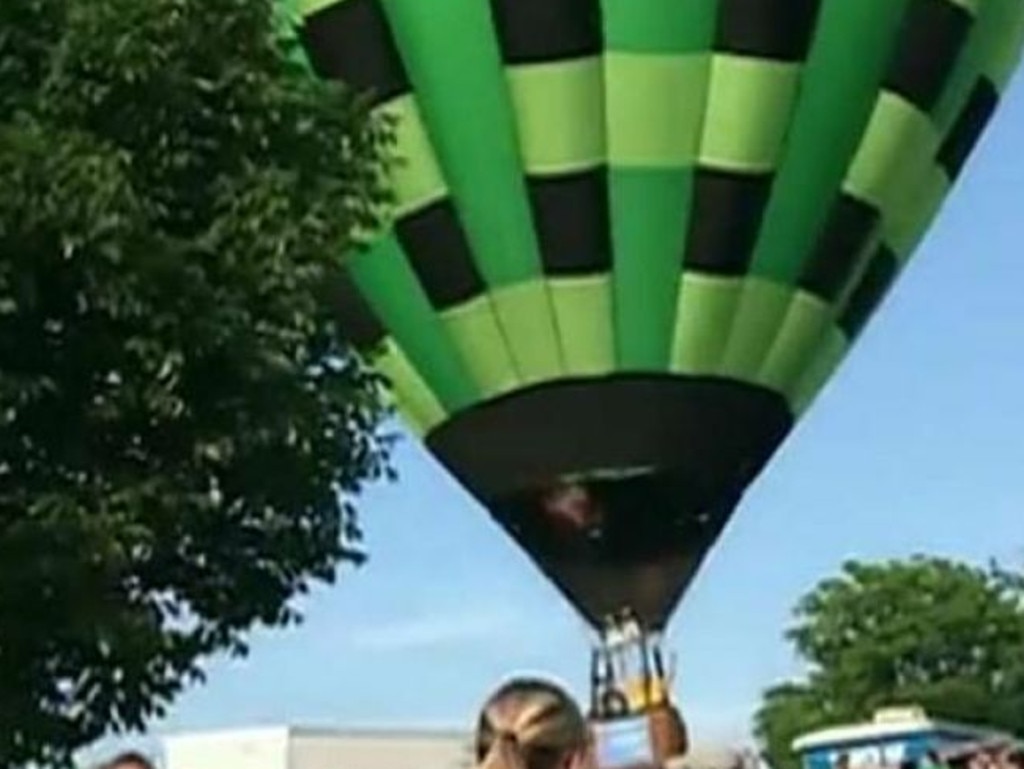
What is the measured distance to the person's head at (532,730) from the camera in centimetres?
416

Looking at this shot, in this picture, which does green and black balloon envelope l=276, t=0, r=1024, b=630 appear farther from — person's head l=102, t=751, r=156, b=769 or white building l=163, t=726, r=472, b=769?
white building l=163, t=726, r=472, b=769

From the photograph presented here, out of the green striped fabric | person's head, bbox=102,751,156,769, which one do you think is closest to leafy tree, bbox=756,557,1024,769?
the green striped fabric

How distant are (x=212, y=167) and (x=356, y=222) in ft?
2.48

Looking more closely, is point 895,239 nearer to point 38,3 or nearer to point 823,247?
point 823,247

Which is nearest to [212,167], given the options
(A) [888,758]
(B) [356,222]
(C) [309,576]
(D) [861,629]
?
(B) [356,222]

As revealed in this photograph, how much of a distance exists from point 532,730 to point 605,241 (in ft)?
39.2

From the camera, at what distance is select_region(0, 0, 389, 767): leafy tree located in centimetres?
1457

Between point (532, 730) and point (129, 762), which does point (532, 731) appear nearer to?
point (532, 730)

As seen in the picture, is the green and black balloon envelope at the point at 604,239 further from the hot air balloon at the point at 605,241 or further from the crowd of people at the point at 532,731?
the crowd of people at the point at 532,731

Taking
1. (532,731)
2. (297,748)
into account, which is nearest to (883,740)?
(297,748)

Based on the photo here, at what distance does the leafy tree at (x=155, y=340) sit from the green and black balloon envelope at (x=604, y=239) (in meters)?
0.41

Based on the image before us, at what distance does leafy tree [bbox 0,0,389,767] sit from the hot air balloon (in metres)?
0.39

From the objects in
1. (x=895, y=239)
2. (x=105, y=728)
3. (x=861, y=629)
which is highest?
(x=861, y=629)

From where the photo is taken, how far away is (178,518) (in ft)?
50.1
